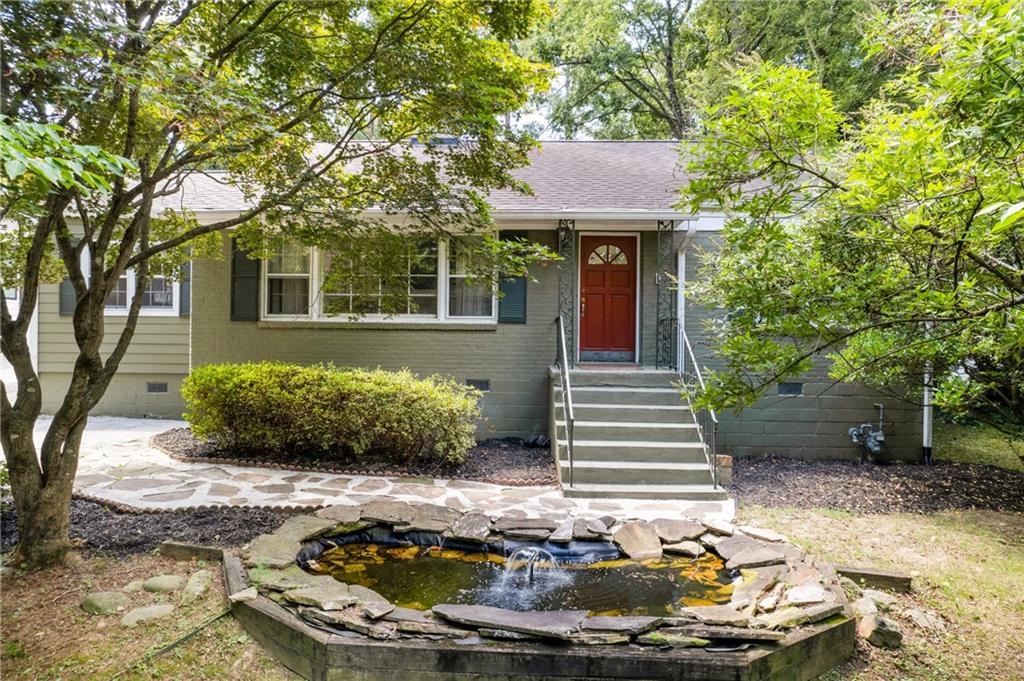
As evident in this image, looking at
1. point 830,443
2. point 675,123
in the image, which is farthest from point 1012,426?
point 675,123

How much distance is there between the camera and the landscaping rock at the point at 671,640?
266 cm

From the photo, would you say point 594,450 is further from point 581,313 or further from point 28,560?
point 28,560

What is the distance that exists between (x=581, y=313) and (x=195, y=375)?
5.26 meters

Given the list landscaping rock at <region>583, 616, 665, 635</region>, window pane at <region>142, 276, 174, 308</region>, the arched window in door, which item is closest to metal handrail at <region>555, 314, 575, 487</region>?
the arched window in door

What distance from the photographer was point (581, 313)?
27.9 ft

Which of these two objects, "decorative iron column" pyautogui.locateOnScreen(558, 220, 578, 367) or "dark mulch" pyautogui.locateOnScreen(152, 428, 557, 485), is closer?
"dark mulch" pyautogui.locateOnScreen(152, 428, 557, 485)

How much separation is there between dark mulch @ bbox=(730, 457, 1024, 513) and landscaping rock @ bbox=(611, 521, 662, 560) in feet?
5.86

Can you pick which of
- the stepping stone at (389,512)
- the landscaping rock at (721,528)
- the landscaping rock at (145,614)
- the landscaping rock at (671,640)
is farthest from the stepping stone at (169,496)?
the landscaping rock at (721,528)

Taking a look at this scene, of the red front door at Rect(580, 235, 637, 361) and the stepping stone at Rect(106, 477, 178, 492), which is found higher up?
the red front door at Rect(580, 235, 637, 361)

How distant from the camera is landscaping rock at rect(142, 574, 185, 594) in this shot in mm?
3307

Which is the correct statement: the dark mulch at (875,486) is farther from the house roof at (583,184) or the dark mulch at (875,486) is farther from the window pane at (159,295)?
the window pane at (159,295)

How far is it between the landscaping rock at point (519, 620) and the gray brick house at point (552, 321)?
4.28 metres

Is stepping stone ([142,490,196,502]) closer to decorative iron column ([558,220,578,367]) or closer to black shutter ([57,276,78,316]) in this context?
decorative iron column ([558,220,578,367])

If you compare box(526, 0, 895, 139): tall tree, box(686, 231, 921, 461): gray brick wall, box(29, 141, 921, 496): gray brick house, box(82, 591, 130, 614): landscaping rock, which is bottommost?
box(82, 591, 130, 614): landscaping rock
